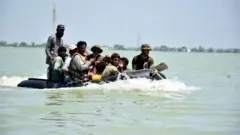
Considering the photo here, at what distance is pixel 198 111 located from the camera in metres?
11.1

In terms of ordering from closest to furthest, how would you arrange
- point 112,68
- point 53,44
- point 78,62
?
point 78,62
point 112,68
point 53,44

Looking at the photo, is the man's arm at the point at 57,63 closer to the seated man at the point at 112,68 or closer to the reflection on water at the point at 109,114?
the reflection on water at the point at 109,114

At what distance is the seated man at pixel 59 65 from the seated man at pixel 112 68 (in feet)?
3.54

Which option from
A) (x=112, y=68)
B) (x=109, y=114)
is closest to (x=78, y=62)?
(x=112, y=68)

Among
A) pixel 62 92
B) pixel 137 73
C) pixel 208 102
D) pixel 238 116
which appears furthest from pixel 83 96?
pixel 238 116

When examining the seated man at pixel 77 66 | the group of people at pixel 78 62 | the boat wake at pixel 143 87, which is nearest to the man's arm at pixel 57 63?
the group of people at pixel 78 62

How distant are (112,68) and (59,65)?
4.26 ft

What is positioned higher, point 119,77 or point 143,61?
point 143,61

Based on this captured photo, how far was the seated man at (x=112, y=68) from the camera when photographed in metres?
13.8

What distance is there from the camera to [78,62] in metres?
13.5

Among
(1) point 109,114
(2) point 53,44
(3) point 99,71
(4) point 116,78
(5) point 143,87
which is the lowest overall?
(1) point 109,114

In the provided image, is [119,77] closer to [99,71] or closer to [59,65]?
[99,71]

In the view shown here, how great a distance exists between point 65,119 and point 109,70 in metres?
4.47

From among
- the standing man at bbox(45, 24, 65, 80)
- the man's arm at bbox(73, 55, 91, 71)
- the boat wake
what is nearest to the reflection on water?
the boat wake
